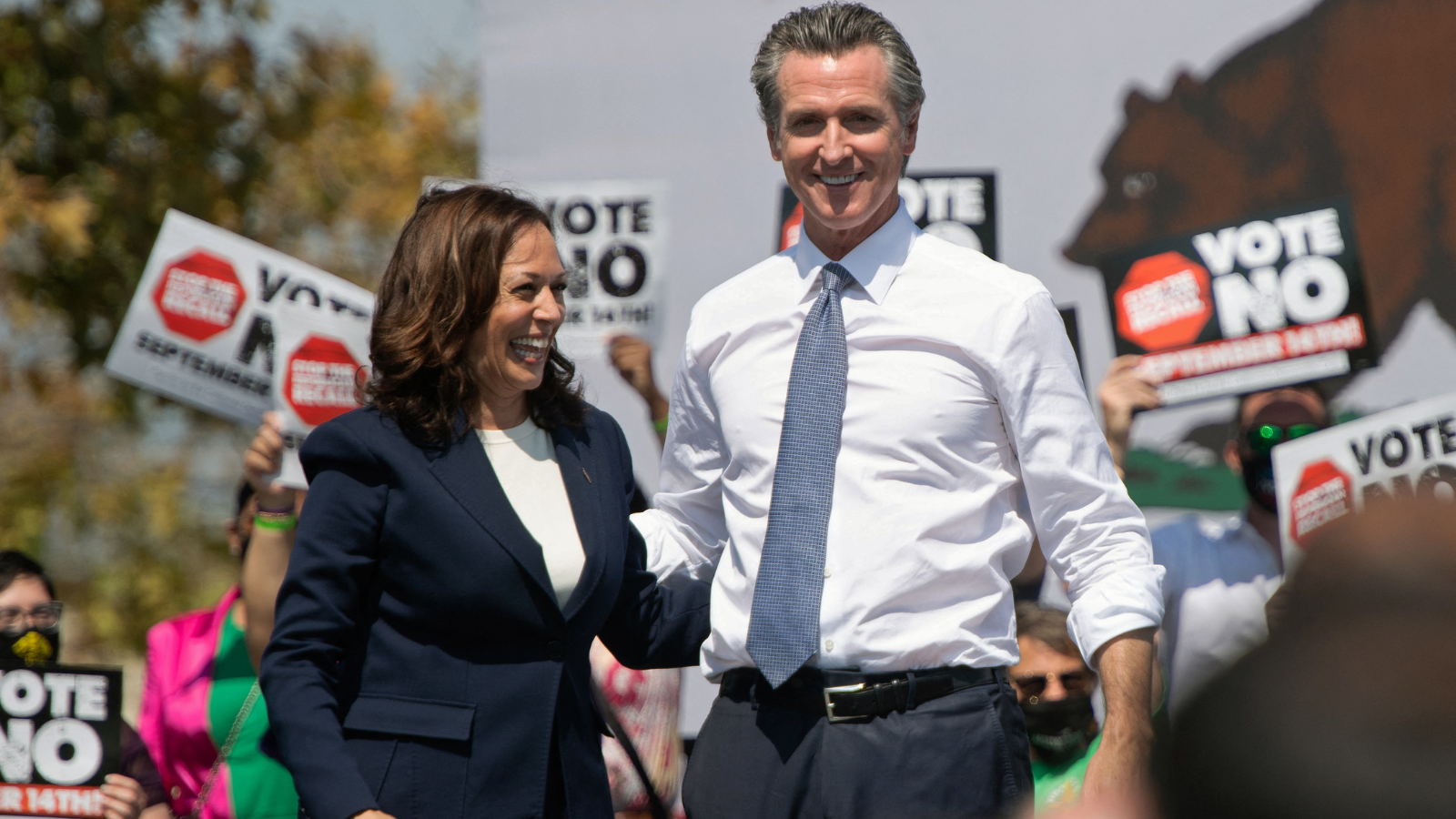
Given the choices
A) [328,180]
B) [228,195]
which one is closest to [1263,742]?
[228,195]

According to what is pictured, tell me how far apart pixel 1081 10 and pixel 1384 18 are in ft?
3.12

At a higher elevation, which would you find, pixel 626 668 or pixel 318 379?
pixel 318 379

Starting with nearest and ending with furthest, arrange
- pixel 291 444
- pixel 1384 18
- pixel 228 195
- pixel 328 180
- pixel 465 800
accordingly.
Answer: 1. pixel 465 800
2. pixel 291 444
3. pixel 1384 18
4. pixel 228 195
5. pixel 328 180

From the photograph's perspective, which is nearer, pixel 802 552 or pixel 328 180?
pixel 802 552

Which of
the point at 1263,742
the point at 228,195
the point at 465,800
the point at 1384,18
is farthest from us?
the point at 228,195

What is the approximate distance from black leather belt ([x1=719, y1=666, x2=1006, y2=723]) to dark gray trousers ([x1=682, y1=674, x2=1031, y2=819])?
0.5 inches

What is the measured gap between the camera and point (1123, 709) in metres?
2.05

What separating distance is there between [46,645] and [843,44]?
2.62 metres

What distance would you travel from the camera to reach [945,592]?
7.29 ft

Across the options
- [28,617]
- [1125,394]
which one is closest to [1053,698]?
[1125,394]

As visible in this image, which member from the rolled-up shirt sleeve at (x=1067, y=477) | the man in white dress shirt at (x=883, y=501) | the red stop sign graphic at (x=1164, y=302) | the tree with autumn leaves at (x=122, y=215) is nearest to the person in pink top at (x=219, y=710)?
the man in white dress shirt at (x=883, y=501)

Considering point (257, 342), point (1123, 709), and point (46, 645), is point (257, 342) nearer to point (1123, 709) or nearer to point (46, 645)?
point (46, 645)

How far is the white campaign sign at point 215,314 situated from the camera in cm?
394

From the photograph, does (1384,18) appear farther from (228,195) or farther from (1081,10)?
(228,195)
